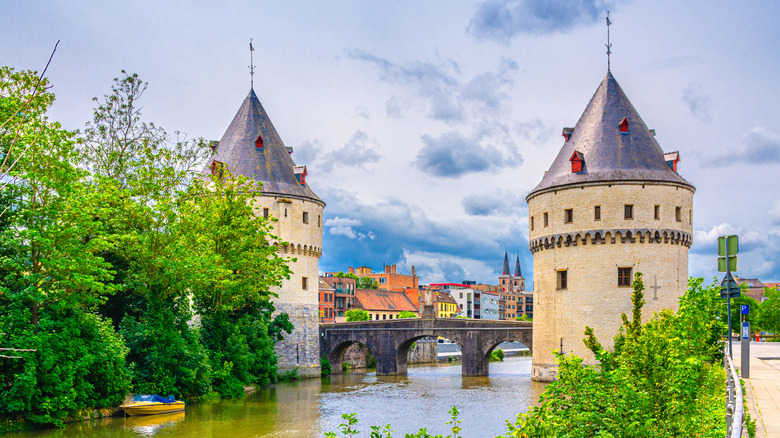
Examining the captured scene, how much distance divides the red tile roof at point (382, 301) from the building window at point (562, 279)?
49.0 meters

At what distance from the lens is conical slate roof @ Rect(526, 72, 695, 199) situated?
36188 mm

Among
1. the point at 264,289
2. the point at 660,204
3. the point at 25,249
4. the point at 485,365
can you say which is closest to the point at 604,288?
Answer: the point at 660,204

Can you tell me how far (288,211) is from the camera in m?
43.0

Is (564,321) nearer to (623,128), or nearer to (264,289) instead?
(623,128)

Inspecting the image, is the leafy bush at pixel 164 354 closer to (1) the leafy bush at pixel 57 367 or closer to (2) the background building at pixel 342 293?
(1) the leafy bush at pixel 57 367

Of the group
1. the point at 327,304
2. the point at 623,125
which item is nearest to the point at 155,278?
the point at 623,125

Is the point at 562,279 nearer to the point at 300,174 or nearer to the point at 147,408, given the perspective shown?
the point at 300,174

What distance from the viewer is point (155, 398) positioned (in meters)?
26.6

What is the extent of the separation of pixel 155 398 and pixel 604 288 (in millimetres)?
21577

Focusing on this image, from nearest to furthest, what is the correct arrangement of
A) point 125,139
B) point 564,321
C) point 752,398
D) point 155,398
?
1. point 752,398
2. point 155,398
3. point 125,139
4. point 564,321

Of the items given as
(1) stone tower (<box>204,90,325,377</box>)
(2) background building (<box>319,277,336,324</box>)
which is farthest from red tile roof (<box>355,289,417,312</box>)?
A: (1) stone tower (<box>204,90,325,377</box>)

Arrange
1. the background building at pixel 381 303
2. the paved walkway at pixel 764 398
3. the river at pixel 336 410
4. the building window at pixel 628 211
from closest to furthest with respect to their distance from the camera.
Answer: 1. the paved walkway at pixel 764 398
2. the river at pixel 336 410
3. the building window at pixel 628 211
4. the background building at pixel 381 303

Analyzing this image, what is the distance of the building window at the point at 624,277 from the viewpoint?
3547cm

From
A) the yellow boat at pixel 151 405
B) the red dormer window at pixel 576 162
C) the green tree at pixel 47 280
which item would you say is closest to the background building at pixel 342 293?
the red dormer window at pixel 576 162
